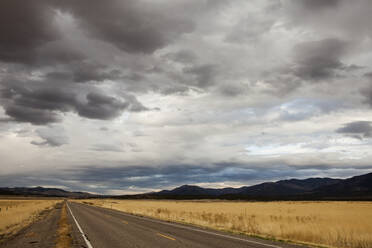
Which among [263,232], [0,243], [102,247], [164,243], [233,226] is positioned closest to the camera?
[102,247]

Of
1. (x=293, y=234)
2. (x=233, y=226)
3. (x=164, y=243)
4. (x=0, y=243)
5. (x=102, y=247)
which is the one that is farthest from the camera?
(x=233, y=226)

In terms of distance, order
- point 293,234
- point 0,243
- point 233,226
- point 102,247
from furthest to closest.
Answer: point 233,226
point 293,234
point 0,243
point 102,247

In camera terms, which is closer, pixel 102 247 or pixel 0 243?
pixel 102 247

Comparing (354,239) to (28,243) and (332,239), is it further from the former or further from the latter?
(28,243)

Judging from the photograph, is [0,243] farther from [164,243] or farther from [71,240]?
[164,243]

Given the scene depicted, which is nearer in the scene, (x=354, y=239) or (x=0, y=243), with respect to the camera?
(x=0, y=243)

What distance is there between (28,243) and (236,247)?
8891 millimetres

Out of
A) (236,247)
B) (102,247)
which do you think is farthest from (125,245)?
(236,247)

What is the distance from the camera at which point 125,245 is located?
40.3 feet

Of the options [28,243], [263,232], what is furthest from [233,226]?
[28,243]

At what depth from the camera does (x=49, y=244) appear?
512 inches

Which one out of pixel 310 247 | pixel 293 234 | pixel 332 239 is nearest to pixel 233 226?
pixel 293 234

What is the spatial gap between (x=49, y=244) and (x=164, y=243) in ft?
15.6

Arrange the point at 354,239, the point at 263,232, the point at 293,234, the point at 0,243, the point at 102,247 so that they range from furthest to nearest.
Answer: the point at 263,232, the point at 293,234, the point at 354,239, the point at 0,243, the point at 102,247
